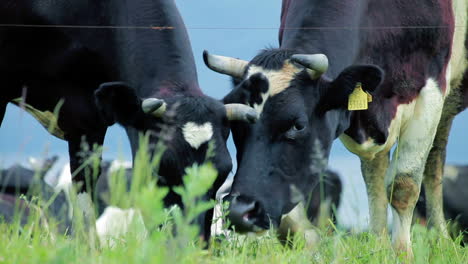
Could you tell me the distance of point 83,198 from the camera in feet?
21.4

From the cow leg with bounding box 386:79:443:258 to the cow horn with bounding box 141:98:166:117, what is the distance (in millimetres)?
2403

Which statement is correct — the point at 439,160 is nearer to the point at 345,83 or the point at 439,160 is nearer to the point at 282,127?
the point at 345,83

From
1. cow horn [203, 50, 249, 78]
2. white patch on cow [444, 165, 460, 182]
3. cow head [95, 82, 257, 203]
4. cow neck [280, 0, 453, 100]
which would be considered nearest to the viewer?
cow head [95, 82, 257, 203]

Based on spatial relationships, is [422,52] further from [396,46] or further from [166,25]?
[166,25]

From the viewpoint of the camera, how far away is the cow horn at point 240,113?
16.9 feet

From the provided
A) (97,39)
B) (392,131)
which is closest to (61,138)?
(97,39)

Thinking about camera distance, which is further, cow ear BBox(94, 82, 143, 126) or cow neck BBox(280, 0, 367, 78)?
cow neck BBox(280, 0, 367, 78)

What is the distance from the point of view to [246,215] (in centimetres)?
493

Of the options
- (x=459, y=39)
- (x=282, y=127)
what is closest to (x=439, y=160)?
(x=459, y=39)

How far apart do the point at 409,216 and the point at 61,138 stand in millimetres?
3029

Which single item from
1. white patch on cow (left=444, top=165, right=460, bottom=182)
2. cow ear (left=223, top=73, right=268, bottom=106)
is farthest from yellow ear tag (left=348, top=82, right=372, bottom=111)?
white patch on cow (left=444, top=165, right=460, bottom=182)

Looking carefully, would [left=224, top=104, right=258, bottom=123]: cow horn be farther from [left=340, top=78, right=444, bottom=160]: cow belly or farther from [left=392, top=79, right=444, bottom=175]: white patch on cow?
[left=392, top=79, right=444, bottom=175]: white patch on cow

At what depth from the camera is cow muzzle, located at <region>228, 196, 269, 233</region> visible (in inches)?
192

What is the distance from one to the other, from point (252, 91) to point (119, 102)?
934 mm
